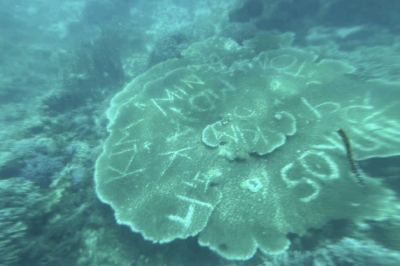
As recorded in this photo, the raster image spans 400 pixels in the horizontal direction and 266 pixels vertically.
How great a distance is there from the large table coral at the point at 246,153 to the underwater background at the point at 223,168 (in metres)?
0.02

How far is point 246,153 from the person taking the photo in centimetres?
444

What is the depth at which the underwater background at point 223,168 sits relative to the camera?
140 inches

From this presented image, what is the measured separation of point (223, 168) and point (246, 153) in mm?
491

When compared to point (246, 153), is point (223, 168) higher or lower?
lower

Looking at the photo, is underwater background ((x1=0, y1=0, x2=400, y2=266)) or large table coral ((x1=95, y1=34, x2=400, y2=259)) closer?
underwater background ((x1=0, y1=0, x2=400, y2=266))

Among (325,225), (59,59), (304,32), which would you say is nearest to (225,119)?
(325,225)

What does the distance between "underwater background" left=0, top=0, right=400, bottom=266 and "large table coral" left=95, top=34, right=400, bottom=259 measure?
0.07 feet

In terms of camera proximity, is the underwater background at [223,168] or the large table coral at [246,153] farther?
the large table coral at [246,153]

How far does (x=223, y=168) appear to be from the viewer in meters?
4.34

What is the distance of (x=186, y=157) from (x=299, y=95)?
2.72 metres

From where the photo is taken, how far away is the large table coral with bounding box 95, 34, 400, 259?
3.67 meters

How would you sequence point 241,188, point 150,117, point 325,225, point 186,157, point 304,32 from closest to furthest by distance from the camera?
point 325,225, point 241,188, point 186,157, point 150,117, point 304,32

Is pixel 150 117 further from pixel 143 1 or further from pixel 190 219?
pixel 143 1

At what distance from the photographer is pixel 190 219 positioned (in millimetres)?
3805
